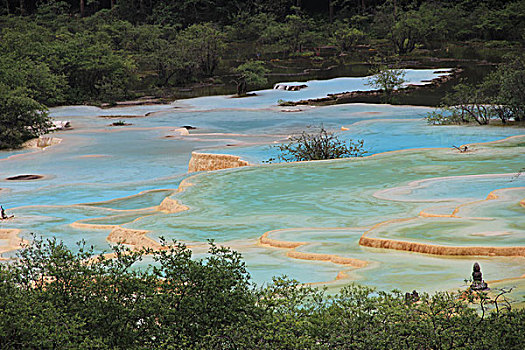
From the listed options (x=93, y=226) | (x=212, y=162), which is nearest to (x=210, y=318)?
(x=93, y=226)

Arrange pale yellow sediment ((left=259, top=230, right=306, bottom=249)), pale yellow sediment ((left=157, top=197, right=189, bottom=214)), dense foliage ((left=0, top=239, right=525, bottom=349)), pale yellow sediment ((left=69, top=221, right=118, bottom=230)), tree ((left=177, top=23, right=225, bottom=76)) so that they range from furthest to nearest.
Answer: tree ((left=177, top=23, right=225, bottom=76)) < pale yellow sediment ((left=157, top=197, right=189, bottom=214)) < pale yellow sediment ((left=69, top=221, right=118, bottom=230)) < pale yellow sediment ((left=259, top=230, right=306, bottom=249)) < dense foliage ((left=0, top=239, right=525, bottom=349))

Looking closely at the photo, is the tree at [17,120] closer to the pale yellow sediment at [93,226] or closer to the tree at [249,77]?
the pale yellow sediment at [93,226]

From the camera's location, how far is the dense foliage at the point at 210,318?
3584 millimetres

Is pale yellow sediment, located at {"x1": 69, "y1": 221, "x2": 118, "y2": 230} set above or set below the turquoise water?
below

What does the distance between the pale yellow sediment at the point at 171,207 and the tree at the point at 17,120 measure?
9253mm

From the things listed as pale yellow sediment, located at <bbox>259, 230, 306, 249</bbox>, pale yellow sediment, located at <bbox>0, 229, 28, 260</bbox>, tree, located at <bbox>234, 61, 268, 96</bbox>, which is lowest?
pale yellow sediment, located at <bbox>0, 229, 28, 260</bbox>

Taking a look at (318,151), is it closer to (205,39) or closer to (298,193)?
(298,193)

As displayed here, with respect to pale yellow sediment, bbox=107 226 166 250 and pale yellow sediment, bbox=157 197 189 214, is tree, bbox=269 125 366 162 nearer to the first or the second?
pale yellow sediment, bbox=157 197 189 214

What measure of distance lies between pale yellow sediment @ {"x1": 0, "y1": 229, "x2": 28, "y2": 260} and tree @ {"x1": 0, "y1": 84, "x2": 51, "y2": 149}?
30.3 feet

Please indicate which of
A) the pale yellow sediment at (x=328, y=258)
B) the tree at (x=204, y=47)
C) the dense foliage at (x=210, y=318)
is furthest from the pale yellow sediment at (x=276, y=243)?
the tree at (x=204, y=47)

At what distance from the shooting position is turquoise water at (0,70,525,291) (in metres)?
6.11

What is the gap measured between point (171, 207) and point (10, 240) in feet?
7.05

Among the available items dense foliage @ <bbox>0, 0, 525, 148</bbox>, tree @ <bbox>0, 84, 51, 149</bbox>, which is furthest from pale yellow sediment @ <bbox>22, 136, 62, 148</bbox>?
dense foliage @ <bbox>0, 0, 525, 148</bbox>

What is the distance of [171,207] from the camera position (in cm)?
953
